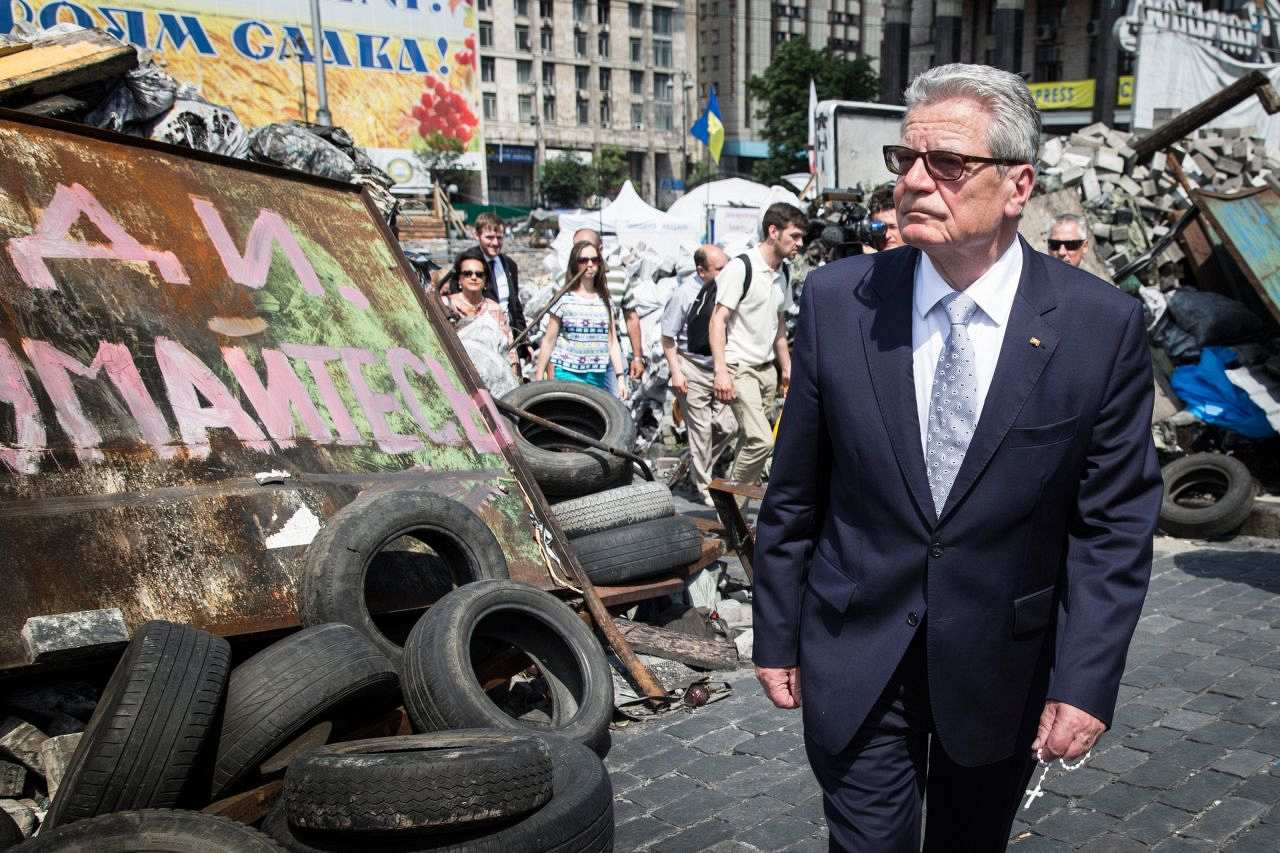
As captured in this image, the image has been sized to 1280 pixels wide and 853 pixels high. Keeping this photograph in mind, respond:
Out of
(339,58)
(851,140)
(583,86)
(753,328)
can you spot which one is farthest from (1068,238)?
(583,86)

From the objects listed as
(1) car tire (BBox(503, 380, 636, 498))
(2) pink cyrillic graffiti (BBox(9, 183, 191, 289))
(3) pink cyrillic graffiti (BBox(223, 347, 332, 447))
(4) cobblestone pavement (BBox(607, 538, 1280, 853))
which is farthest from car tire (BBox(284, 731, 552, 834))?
(1) car tire (BBox(503, 380, 636, 498))

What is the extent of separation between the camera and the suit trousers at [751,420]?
7664 mm

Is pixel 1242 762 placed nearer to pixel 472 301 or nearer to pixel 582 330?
pixel 582 330

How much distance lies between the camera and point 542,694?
15.8 feet

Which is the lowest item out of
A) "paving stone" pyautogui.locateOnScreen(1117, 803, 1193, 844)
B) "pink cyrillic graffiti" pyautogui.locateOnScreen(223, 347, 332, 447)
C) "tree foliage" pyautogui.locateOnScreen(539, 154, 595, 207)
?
"tree foliage" pyautogui.locateOnScreen(539, 154, 595, 207)

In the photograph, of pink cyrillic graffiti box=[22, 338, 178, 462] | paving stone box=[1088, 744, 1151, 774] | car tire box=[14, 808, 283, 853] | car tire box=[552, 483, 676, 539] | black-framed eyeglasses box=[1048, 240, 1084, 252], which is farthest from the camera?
black-framed eyeglasses box=[1048, 240, 1084, 252]

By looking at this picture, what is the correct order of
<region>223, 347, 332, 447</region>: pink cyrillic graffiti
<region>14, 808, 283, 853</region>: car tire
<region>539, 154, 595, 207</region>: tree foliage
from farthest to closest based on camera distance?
<region>539, 154, 595, 207</region>: tree foliage
<region>223, 347, 332, 447</region>: pink cyrillic graffiti
<region>14, 808, 283, 853</region>: car tire

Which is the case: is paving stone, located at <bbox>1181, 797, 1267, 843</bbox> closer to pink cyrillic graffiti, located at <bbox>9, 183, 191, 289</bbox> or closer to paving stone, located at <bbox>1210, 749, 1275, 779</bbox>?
paving stone, located at <bbox>1210, 749, 1275, 779</bbox>

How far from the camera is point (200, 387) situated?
4.36 m

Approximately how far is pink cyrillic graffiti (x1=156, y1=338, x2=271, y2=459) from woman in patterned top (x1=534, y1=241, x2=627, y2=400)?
12.5ft

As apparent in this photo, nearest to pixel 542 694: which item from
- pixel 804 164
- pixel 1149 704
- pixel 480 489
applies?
pixel 480 489

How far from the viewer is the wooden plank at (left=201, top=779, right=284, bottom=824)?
3174mm

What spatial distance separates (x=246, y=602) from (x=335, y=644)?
50 cm

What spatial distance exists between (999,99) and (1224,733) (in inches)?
130
